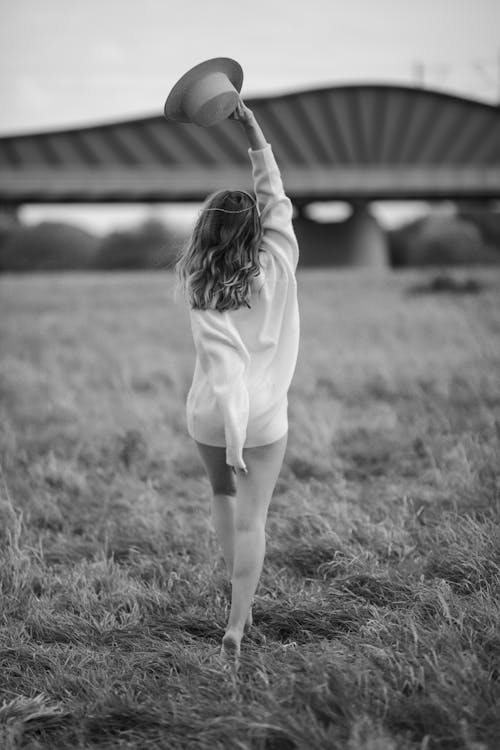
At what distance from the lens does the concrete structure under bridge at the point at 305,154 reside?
39719mm

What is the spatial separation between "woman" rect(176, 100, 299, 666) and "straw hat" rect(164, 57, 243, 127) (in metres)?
0.12

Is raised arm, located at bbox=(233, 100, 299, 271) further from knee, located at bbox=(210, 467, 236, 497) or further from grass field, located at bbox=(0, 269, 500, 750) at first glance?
grass field, located at bbox=(0, 269, 500, 750)

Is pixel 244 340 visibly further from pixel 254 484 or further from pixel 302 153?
pixel 302 153

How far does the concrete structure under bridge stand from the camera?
130 ft

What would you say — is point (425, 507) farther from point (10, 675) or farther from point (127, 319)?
point (127, 319)

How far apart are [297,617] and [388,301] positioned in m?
14.1

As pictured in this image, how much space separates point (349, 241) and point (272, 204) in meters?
42.3

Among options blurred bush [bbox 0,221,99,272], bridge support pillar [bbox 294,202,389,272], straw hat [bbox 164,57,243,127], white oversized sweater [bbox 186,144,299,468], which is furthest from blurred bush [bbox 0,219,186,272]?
white oversized sweater [bbox 186,144,299,468]

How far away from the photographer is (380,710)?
2.06 m

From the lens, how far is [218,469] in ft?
8.73

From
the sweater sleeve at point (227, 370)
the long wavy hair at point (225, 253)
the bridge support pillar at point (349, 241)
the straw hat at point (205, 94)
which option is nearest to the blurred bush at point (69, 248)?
the bridge support pillar at point (349, 241)

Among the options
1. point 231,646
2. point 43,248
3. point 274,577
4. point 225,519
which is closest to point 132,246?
point 43,248

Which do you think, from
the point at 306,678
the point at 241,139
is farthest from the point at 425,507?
the point at 241,139

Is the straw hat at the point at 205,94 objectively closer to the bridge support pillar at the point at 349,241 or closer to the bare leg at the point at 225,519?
the bare leg at the point at 225,519
